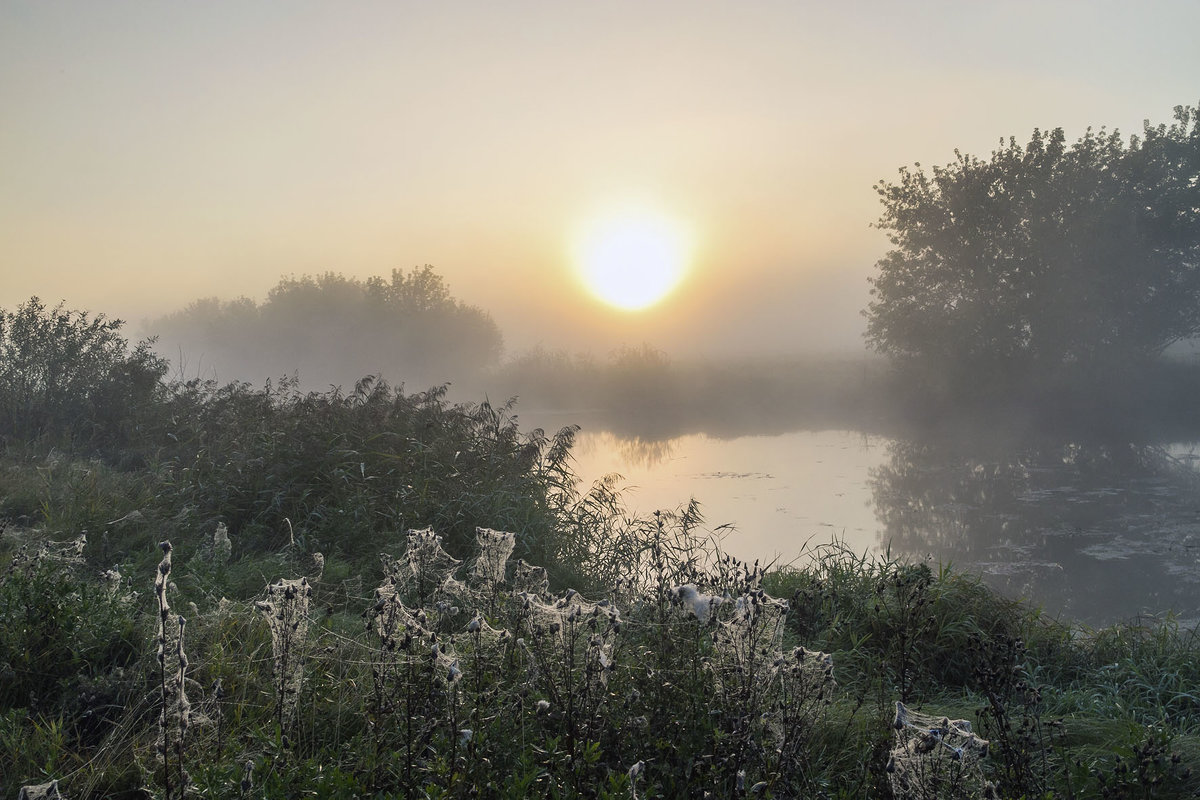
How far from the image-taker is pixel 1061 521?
11.9 metres

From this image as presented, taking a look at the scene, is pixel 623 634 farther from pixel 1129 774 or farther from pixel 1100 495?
pixel 1100 495

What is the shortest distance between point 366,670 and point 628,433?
738 inches

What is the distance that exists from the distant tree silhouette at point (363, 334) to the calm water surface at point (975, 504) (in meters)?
20.9

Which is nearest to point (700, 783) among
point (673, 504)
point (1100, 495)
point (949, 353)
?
point (673, 504)

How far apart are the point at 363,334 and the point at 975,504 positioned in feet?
104

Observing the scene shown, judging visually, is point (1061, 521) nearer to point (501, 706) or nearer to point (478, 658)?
point (501, 706)

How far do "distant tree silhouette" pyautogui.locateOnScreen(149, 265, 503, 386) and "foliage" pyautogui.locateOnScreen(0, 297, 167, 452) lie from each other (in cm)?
2480

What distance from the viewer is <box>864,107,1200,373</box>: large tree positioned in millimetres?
24078

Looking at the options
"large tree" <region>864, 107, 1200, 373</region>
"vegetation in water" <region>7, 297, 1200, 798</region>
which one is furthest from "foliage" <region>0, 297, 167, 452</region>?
"large tree" <region>864, 107, 1200, 373</region>

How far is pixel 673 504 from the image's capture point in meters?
11.6

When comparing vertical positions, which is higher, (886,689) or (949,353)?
(949,353)

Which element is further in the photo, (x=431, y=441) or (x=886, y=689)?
(x=431, y=441)

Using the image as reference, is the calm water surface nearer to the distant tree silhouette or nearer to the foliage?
the foliage

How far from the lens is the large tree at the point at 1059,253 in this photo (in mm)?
24078
